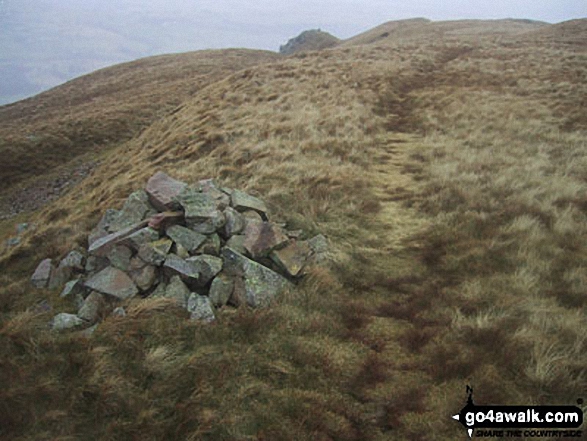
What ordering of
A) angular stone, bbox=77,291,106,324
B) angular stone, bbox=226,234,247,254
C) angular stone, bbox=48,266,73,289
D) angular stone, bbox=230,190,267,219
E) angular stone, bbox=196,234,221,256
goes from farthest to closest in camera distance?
angular stone, bbox=230,190,267,219
angular stone, bbox=48,266,73,289
angular stone, bbox=226,234,247,254
angular stone, bbox=196,234,221,256
angular stone, bbox=77,291,106,324

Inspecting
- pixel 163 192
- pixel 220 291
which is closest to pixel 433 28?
pixel 163 192

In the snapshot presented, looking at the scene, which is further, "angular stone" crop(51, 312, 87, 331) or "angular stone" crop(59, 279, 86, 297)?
"angular stone" crop(59, 279, 86, 297)

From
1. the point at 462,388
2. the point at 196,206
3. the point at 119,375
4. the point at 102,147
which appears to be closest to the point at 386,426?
the point at 462,388

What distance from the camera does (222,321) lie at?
18.8ft

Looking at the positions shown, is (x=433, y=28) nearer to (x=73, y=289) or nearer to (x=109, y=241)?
(x=109, y=241)

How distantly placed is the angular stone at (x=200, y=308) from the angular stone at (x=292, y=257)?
5.31 feet

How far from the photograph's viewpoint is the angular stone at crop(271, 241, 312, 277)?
688 centimetres

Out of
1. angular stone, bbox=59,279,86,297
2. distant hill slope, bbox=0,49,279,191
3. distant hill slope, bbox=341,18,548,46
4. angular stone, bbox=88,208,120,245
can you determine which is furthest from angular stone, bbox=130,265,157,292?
distant hill slope, bbox=341,18,548,46

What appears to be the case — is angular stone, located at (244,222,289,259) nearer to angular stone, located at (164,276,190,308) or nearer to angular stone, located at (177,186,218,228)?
angular stone, located at (177,186,218,228)

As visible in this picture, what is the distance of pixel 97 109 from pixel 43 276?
36.0m

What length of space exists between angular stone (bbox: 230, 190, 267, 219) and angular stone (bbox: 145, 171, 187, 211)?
4.04 feet

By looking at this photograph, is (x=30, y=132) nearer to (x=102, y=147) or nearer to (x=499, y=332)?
(x=102, y=147)

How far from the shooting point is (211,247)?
6887mm

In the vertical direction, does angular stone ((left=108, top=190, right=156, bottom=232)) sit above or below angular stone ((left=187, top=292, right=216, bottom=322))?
above
